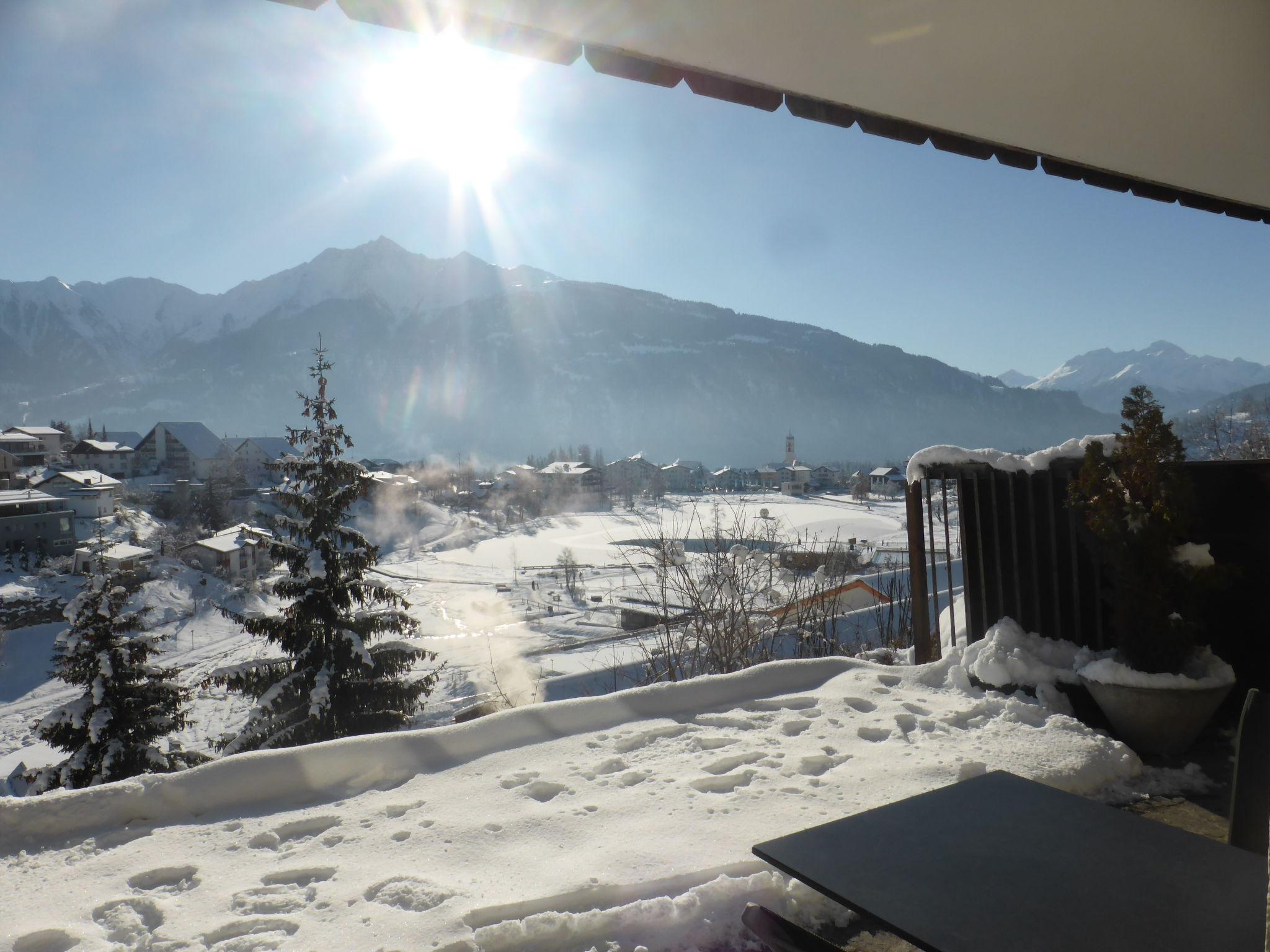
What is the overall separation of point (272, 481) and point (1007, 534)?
875 centimetres

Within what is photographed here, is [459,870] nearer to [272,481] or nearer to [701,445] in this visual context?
[272,481]

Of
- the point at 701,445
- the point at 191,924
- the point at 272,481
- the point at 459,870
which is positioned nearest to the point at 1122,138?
the point at 459,870

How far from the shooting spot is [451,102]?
7.25ft

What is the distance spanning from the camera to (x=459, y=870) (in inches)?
64.7

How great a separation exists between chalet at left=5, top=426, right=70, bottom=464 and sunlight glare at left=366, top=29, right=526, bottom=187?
40.2 m

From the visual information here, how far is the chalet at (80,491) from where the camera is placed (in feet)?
88.3

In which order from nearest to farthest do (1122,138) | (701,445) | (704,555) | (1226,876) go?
(1226,876), (1122,138), (704,555), (701,445)

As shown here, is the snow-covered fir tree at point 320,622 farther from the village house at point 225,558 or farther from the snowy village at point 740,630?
the village house at point 225,558

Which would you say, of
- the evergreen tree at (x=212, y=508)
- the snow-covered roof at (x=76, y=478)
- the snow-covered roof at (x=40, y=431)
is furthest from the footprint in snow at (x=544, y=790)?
the snow-covered roof at (x=40, y=431)

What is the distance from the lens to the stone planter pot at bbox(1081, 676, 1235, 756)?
7.79 feet

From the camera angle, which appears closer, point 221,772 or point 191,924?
point 191,924

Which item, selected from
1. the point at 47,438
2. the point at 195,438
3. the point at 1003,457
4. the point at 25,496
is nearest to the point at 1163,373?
the point at 1003,457

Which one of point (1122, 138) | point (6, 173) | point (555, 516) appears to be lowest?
point (555, 516)

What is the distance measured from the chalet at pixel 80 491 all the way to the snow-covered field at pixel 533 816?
31268mm
